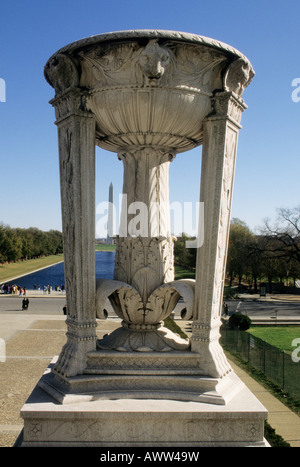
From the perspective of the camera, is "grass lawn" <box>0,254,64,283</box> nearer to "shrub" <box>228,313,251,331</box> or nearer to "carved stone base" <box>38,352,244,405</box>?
"shrub" <box>228,313,251,331</box>

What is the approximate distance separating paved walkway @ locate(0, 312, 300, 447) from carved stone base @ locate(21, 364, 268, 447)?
3439 millimetres

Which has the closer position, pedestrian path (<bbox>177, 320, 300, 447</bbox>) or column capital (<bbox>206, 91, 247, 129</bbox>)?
column capital (<bbox>206, 91, 247, 129</bbox>)

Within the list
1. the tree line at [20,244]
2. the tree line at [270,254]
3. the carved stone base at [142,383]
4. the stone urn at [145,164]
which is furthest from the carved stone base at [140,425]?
the tree line at [20,244]

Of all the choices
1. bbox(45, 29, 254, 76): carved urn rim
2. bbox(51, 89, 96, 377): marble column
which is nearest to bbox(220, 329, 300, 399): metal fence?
bbox(51, 89, 96, 377): marble column

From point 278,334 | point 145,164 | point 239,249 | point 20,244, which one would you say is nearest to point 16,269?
point 20,244

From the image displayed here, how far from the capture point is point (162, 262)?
5.70 m

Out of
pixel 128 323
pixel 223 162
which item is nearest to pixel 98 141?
pixel 223 162

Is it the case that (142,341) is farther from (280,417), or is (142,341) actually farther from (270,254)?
(270,254)

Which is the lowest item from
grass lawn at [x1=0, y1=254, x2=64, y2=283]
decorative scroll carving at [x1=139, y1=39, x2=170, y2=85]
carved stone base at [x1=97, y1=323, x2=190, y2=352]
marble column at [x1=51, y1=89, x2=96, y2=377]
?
grass lawn at [x1=0, y1=254, x2=64, y2=283]

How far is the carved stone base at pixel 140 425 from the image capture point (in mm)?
4699

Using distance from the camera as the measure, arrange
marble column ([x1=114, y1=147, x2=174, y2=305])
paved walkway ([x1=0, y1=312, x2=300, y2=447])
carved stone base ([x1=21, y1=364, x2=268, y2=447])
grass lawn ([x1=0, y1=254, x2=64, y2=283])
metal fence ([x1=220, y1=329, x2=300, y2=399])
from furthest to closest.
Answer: grass lawn ([x1=0, y1=254, x2=64, y2=283]) → metal fence ([x1=220, y1=329, x2=300, y2=399]) → paved walkway ([x1=0, y1=312, x2=300, y2=447]) → marble column ([x1=114, y1=147, x2=174, y2=305]) → carved stone base ([x1=21, y1=364, x2=268, y2=447])

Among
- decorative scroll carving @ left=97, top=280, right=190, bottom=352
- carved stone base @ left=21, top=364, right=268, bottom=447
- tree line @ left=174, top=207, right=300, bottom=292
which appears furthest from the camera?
tree line @ left=174, top=207, right=300, bottom=292

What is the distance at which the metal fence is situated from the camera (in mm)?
11312

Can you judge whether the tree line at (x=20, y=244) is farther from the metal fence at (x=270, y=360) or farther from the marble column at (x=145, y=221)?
the marble column at (x=145, y=221)
